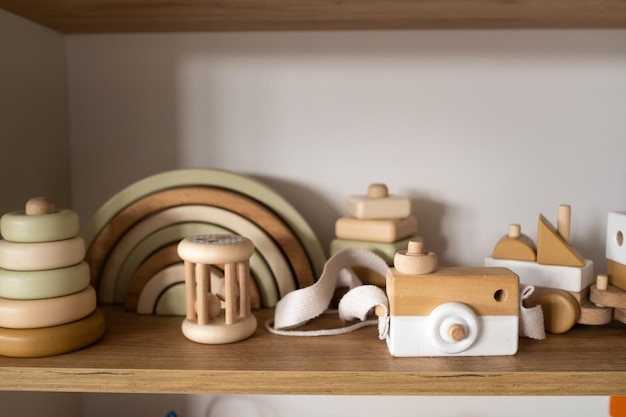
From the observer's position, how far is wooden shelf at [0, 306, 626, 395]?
1.86 feet

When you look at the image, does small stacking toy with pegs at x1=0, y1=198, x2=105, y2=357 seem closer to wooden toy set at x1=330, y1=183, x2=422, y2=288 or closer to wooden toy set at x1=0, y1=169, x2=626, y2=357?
wooden toy set at x1=0, y1=169, x2=626, y2=357

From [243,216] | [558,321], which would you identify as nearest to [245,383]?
[243,216]

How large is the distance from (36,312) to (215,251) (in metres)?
0.19

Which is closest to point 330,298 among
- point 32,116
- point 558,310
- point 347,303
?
point 347,303

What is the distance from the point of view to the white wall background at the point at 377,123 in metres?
0.84

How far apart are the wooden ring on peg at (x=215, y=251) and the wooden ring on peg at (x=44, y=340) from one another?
0.13 metres

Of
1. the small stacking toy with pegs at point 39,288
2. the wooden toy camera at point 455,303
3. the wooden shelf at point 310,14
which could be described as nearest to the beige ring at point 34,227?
the small stacking toy with pegs at point 39,288

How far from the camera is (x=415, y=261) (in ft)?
2.03

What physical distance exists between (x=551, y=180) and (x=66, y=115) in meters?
0.71

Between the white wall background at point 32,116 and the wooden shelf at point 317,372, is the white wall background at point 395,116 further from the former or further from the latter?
the wooden shelf at point 317,372

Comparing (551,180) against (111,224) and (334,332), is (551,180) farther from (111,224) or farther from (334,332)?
(111,224)

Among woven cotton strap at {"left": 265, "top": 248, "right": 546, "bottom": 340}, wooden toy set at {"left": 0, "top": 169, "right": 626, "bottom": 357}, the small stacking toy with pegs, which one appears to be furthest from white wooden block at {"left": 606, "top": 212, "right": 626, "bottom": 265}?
the small stacking toy with pegs

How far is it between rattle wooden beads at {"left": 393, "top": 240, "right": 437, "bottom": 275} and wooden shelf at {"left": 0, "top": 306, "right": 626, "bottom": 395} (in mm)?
89

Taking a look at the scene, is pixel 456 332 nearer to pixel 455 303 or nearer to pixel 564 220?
pixel 455 303
